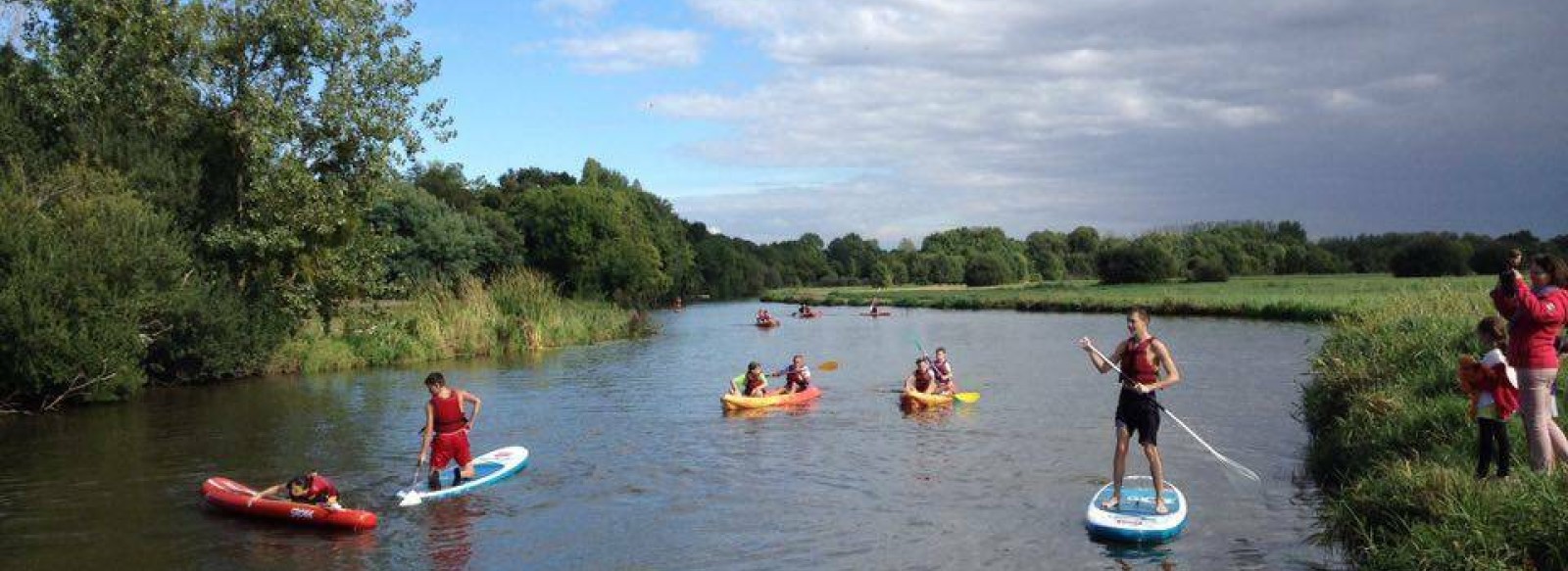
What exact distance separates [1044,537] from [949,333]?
36610 mm

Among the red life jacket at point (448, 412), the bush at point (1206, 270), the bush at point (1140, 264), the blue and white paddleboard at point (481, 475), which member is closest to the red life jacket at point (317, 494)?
the blue and white paddleboard at point (481, 475)

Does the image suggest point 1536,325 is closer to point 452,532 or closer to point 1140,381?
point 1140,381

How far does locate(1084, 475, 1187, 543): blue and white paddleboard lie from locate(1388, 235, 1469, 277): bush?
226 feet

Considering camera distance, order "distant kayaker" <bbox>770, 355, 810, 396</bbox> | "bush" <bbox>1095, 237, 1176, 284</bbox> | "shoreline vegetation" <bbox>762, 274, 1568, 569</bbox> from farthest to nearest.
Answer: "bush" <bbox>1095, 237, 1176, 284</bbox> < "distant kayaker" <bbox>770, 355, 810, 396</bbox> < "shoreline vegetation" <bbox>762, 274, 1568, 569</bbox>

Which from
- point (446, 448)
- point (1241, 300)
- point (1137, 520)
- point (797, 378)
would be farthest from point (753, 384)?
point (1241, 300)

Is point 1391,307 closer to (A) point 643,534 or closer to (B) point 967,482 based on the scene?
(B) point 967,482

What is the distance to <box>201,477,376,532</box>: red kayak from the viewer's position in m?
11.5

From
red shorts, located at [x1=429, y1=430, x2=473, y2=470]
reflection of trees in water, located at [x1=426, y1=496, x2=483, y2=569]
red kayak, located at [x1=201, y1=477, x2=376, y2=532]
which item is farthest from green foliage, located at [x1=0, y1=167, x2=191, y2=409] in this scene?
reflection of trees in water, located at [x1=426, y1=496, x2=483, y2=569]

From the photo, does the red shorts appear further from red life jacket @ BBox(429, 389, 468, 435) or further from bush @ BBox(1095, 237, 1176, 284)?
bush @ BBox(1095, 237, 1176, 284)

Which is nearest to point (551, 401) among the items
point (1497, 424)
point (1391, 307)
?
point (1391, 307)

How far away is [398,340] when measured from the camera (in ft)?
106

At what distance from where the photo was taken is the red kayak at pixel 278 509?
454 inches

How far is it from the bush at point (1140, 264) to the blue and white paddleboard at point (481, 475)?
267ft

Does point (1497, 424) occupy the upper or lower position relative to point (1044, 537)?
upper
